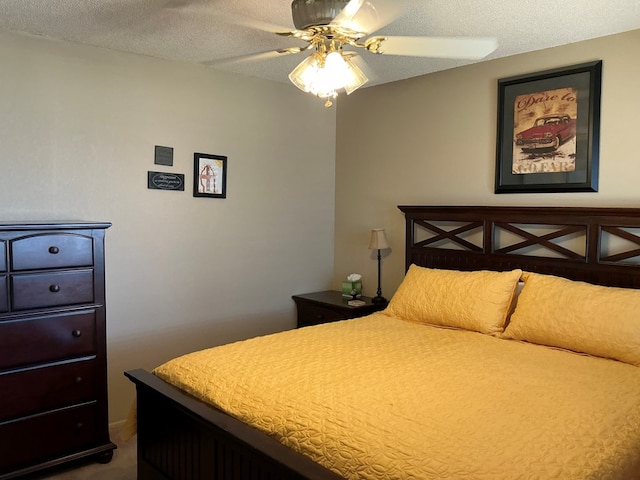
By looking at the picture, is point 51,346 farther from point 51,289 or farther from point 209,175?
point 209,175

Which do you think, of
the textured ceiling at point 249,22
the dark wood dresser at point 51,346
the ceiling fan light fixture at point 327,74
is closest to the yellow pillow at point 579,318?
the textured ceiling at point 249,22

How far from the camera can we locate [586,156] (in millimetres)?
2953

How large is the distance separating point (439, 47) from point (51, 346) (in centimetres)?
255

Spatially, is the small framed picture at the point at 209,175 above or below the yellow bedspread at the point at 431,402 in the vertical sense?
above

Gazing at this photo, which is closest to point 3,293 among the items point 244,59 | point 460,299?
point 244,59

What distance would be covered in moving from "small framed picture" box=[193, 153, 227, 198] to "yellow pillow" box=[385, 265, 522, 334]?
145 cm

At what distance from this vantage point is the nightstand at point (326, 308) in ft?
12.1

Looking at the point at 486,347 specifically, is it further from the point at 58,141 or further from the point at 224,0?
the point at 58,141

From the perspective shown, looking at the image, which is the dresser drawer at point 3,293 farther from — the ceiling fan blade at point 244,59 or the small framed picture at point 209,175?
the ceiling fan blade at point 244,59

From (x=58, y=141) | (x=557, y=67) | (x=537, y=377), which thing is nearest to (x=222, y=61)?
(x=58, y=141)

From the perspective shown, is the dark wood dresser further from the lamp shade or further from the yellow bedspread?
the lamp shade

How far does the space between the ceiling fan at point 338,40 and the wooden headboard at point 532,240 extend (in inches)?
44.3

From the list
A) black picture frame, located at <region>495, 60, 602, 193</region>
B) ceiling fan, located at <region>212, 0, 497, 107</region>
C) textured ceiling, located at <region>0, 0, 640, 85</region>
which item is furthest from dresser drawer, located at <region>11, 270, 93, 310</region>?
black picture frame, located at <region>495, 60, 602, 193</region>

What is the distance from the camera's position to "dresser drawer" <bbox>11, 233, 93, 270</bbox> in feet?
8.24
